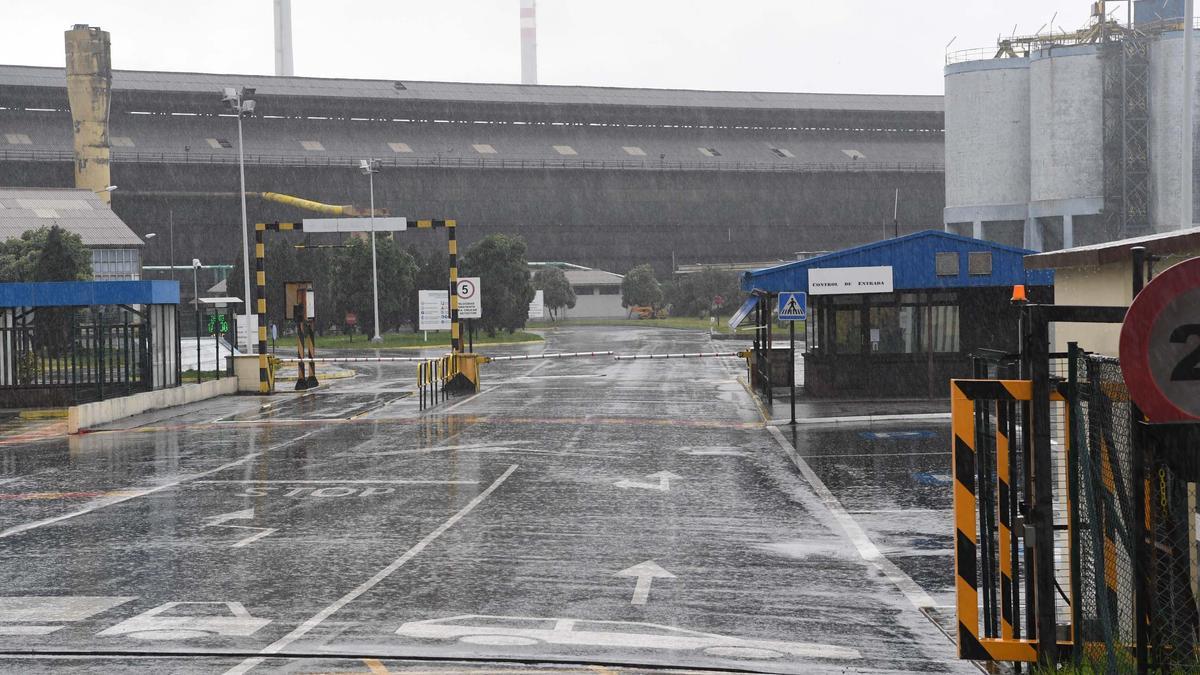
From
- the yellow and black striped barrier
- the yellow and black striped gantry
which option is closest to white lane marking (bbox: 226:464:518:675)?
the yellow and black striped barrier

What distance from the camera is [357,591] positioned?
11.2 m

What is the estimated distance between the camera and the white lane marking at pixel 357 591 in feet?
29.1

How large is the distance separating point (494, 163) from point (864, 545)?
99.8 m

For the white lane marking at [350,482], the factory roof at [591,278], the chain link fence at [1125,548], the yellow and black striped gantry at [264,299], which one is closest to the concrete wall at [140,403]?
the yellow and black striped gantry at [264,299]

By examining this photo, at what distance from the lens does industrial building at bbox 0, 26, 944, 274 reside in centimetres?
10144

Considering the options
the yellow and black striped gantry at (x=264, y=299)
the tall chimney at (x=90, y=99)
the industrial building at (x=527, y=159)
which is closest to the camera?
the yellow and black striped gantry at (x=264, y=299)

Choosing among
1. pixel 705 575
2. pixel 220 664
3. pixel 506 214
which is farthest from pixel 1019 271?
pixel 506 214

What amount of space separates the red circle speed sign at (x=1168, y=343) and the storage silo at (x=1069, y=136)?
83047mm

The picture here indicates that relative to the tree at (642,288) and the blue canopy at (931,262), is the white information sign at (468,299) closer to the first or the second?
the blue canopy at (931,262)

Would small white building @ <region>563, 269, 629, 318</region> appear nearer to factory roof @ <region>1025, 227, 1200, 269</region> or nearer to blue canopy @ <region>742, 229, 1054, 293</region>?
blue canopy @ <region>742, 229, 1054, 293</region>

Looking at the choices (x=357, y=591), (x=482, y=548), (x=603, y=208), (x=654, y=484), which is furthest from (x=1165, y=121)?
(x=357, y=591)

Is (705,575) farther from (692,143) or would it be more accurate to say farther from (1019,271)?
(692,143)

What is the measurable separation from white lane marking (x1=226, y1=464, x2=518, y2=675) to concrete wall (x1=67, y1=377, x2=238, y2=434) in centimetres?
1468

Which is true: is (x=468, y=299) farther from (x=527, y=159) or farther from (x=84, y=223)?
(x=527, y=159)
